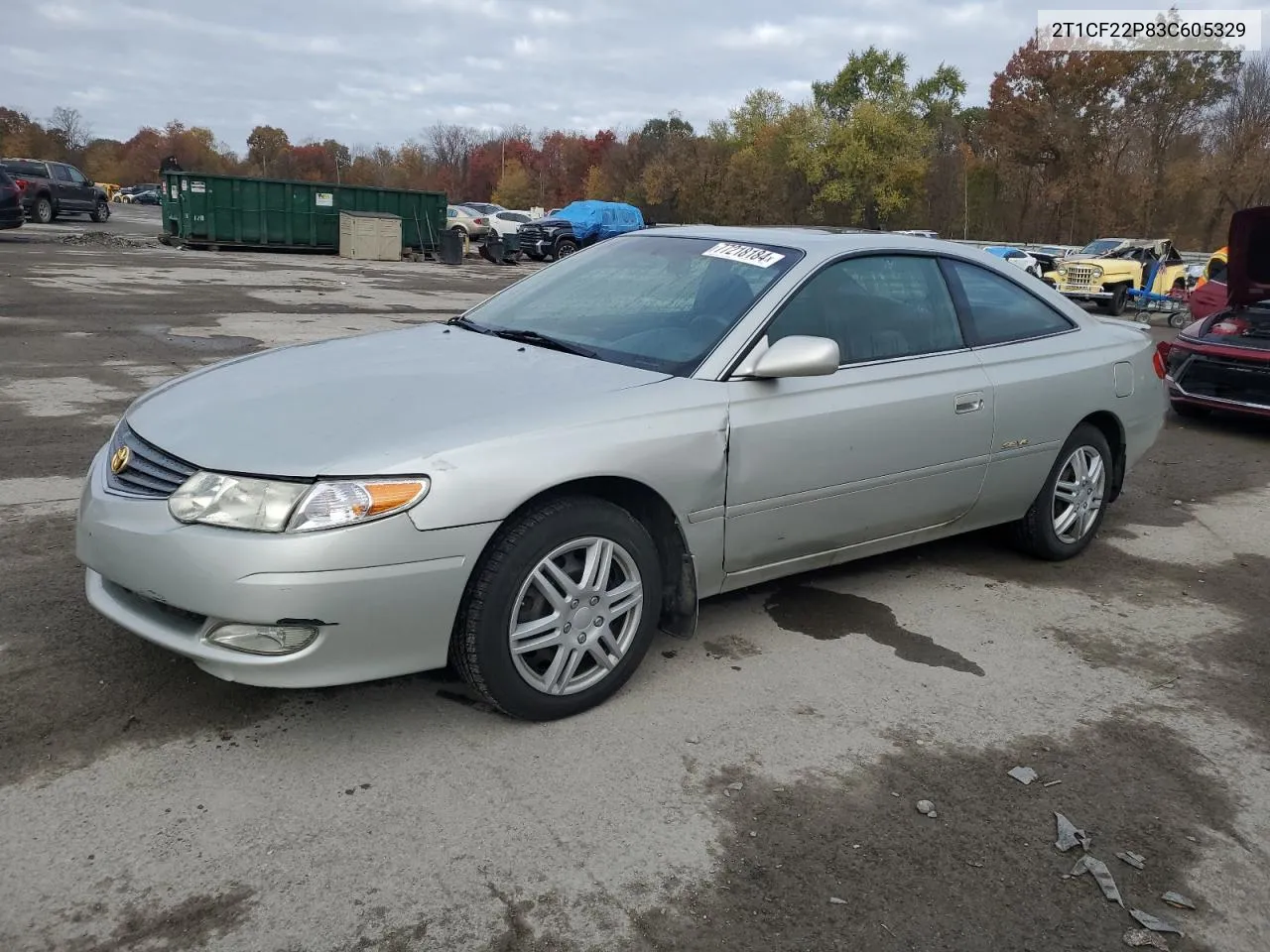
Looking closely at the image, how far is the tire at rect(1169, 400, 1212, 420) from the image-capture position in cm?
936

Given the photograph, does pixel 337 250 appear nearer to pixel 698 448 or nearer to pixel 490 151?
pixel 698 448

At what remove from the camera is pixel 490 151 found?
355ft

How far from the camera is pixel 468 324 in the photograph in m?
4.39

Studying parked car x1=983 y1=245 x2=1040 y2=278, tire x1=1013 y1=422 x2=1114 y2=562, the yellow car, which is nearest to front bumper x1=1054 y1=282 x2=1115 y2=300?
the yellow car

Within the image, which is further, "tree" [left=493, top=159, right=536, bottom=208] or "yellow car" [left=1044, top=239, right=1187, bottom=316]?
"tree" [left=493, top=159, right=536, bottom=208]

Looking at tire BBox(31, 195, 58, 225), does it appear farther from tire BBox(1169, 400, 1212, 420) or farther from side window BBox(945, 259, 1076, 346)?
side window BBox(945, 259, 1076, 346)

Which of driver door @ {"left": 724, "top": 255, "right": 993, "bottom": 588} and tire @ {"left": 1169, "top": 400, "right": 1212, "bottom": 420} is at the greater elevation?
driver door @ {"left": 724, "top": 255, "right": 993, "bottom": 588}

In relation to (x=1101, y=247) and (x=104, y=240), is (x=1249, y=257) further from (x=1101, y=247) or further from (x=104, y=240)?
(x=104, y=240)

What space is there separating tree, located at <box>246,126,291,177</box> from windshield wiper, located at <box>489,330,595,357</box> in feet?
366

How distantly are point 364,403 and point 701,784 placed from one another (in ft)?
5.06

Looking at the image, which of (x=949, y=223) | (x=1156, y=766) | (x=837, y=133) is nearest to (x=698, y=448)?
(x=1156, y=766)

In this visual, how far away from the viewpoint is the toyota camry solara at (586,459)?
286cm

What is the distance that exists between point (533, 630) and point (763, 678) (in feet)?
3.17

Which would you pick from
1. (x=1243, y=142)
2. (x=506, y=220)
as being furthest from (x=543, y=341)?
(x=1243, y=142)
